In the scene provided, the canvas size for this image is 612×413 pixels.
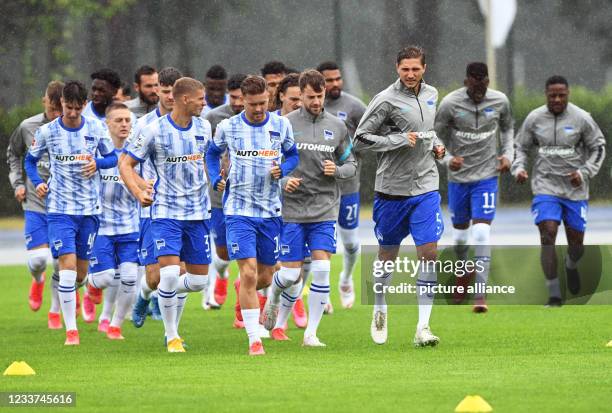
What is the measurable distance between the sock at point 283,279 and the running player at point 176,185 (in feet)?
2.85

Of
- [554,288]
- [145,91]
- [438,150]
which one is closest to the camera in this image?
[438,150]

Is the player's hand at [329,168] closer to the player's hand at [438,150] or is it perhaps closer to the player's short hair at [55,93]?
the player's hand at [438,150]

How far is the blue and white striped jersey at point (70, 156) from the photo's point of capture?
518 inches

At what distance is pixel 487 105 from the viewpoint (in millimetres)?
15875

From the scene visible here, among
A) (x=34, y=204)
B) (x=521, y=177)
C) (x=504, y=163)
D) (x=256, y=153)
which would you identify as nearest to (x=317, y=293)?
(x=256, y=153)

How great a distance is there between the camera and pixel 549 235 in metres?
15.8

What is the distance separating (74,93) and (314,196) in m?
2.26

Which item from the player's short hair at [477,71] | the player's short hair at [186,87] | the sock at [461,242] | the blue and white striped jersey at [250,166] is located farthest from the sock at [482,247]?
the player's short hair at [186,87]

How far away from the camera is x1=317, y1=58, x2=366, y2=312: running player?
50.3 feet

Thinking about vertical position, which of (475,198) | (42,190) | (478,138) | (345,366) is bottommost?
(345,366)

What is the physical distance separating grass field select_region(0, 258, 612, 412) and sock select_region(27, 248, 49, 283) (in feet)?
1.80

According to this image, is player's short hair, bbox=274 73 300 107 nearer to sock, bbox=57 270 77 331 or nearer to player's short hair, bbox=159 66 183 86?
player's short hair, bbox=159 66 183 86

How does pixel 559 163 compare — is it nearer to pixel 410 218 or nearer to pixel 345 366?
pixel 410 218

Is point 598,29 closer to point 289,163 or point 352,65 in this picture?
point 352,65
